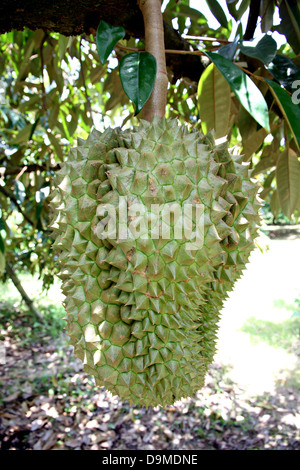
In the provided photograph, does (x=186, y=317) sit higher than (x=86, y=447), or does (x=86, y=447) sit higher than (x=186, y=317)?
(x=186, y=317)

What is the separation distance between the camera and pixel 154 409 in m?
1.83

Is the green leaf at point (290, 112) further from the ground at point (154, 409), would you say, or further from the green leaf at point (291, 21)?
the ground at point (154, 409)

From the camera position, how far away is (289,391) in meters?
2.94

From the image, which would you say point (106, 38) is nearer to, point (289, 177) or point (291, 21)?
point (291, 21)

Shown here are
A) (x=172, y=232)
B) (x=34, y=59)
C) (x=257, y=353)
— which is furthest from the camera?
(x=257, y=353)

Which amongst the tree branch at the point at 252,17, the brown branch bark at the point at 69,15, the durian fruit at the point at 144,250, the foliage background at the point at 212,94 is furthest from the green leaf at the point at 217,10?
the durian fruit at the point at 144,250

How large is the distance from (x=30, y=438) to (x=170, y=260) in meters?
2.26

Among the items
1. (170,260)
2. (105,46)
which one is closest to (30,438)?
(170,260)

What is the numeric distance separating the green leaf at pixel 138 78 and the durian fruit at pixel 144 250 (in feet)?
0.20

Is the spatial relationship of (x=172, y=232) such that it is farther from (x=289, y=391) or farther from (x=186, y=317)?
(x=289, y=391)

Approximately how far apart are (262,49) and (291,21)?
1.44 ft

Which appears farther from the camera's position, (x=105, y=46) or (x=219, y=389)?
(x=219, y=389)

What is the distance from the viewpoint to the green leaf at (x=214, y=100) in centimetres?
97

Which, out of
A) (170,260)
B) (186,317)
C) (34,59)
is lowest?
(186,317)
